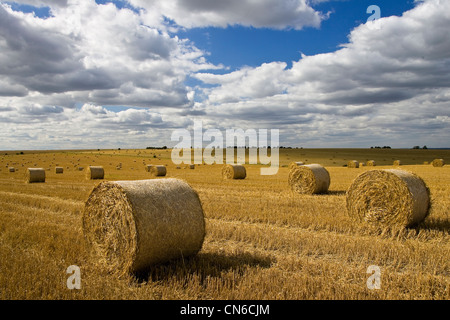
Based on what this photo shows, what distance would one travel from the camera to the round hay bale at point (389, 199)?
342 inches

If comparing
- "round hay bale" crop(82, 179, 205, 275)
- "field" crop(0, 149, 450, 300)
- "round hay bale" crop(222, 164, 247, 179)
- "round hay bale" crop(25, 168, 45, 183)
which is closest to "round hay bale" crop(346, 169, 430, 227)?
"field" crop(0, 149, 450, 300)

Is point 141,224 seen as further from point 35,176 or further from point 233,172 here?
point 35,176

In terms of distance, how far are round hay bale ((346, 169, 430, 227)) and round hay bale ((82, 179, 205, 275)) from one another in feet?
17.2

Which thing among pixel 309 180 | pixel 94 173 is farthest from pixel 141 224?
pixel 94 173

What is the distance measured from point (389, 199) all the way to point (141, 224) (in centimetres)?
673

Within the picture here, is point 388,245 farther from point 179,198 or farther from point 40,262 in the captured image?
point 40,262

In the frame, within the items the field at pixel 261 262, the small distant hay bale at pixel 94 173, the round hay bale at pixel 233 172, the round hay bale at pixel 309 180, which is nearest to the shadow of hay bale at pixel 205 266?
the field at pixel 261 262

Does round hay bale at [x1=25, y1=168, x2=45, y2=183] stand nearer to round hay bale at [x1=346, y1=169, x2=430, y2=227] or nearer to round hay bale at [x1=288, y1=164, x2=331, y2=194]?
round hay bale at [x1=288, y1=164, x2=331, y2=194]

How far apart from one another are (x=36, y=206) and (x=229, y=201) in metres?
7.40

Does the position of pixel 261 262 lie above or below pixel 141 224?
below

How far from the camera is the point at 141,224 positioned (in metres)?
5.75

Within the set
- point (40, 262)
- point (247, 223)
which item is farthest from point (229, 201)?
point (40, 262)

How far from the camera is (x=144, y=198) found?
604 cm
